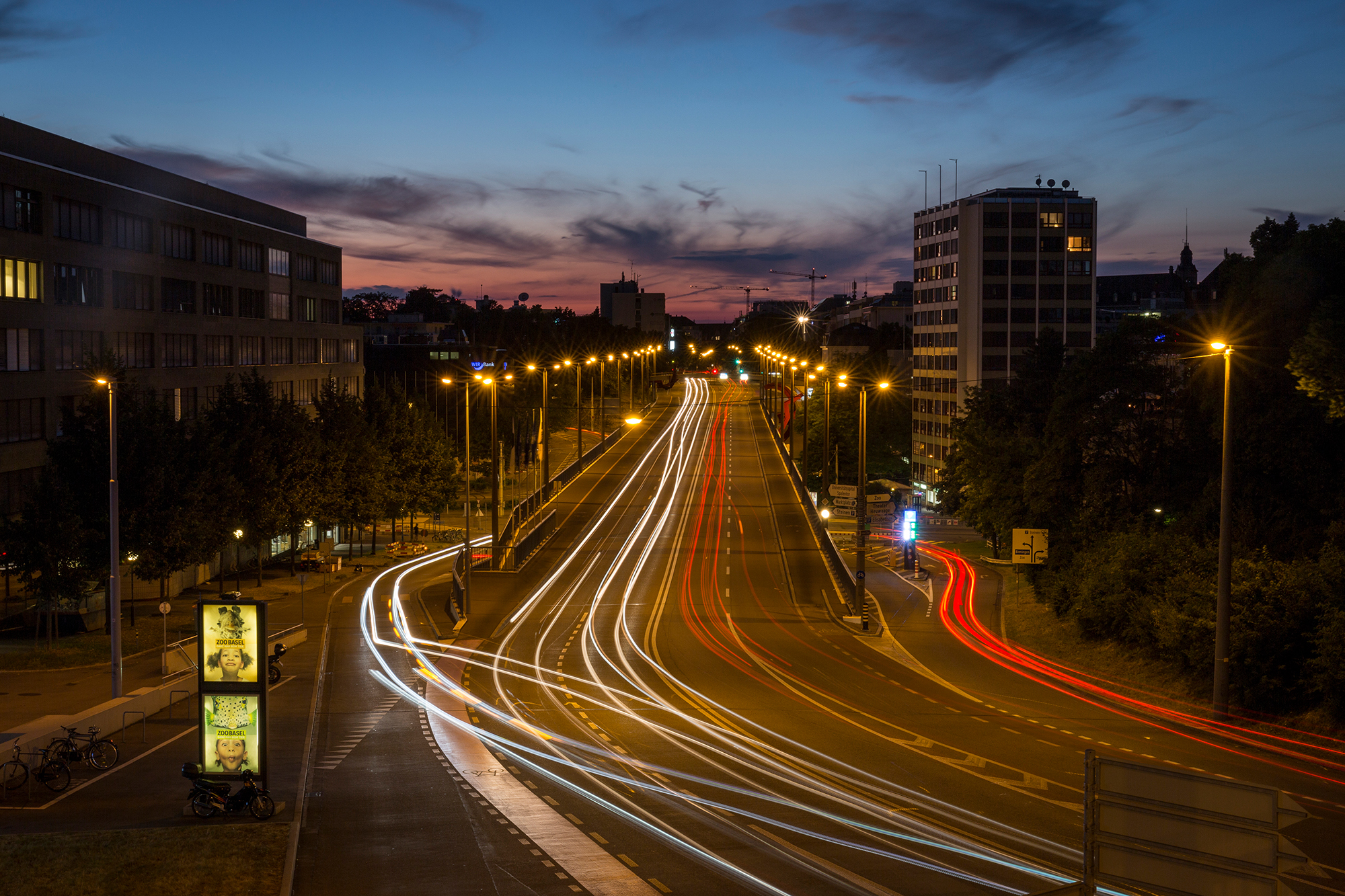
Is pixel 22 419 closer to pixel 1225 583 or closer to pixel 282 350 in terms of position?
pixel 282 350

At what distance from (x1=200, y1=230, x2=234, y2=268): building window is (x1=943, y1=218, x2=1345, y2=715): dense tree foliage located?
4532cm

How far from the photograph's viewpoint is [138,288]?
53062mm

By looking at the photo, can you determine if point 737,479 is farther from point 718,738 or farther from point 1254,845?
point 1254,845

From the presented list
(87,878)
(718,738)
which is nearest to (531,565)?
(718,738)

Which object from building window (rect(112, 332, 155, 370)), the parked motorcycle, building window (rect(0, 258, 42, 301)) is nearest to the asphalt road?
the parked motorcycle

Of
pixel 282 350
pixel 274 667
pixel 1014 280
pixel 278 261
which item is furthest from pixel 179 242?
pixel 1014 280

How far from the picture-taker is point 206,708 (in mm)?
15727

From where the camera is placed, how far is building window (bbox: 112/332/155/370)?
5053cm

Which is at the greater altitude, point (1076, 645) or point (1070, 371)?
point (1070, 371)

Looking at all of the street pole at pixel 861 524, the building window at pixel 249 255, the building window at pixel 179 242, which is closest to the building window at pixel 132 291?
the building window at pixel 179 242

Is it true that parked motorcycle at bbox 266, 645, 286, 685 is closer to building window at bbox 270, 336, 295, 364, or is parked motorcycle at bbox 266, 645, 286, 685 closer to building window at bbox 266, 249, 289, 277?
building window at bbox 270, 336, 295, 364

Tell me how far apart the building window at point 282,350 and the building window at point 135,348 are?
14.4m

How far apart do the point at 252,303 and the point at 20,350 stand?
83.5 feet

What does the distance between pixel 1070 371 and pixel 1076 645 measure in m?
12.0
